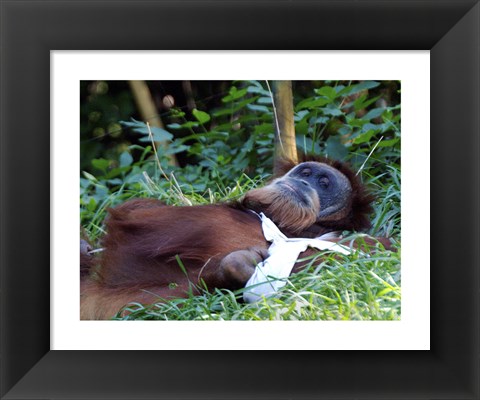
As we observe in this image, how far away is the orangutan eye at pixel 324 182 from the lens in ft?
8.98

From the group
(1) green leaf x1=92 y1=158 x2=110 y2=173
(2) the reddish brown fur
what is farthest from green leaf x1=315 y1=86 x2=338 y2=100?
(1) green leaf x1=92 y1=158 x2=110 y2=173

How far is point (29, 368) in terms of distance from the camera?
86.7 inches

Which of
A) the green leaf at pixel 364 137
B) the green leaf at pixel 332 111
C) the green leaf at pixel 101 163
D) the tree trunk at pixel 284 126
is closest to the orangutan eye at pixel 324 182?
the tree trunk at pixel 284 126

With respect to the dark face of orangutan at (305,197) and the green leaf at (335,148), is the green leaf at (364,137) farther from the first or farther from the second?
the dark face of orangutan at (305,197)

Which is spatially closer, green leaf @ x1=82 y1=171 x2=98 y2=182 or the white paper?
the white paper

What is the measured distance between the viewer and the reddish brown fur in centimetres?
244

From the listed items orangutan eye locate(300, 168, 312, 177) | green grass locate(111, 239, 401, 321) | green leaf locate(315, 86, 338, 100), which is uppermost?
green leaf locate(315, 86, 338, 100)

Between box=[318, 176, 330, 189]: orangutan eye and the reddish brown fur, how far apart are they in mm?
73

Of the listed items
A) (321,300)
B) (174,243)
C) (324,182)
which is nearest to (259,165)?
(324,182)

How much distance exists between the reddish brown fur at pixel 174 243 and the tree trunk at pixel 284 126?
0.23 m

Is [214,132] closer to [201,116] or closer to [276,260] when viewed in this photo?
[201,116]

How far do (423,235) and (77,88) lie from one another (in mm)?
1110

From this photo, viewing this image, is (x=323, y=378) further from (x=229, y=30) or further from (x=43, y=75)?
(x=43, y=75)

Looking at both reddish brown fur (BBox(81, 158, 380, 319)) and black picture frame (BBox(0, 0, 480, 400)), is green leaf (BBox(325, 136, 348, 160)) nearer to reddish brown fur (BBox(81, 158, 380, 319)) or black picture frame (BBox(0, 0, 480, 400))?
reddish brown fur (BBox(81, 158, 380, 319))
